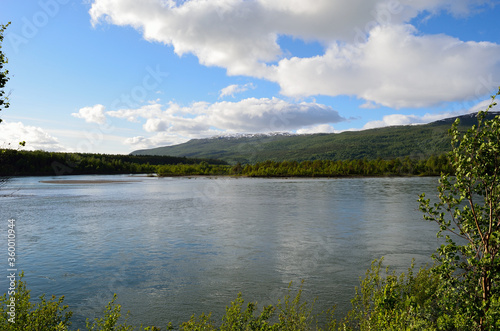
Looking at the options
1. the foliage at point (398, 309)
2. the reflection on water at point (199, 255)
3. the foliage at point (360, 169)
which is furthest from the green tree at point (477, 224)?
the foliage at point (360, 169)

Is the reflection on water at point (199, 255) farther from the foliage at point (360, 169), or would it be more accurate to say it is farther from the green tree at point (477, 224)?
the foliage at point (360, 169)

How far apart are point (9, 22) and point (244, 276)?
15168mm

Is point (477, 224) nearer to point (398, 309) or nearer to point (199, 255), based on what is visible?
point (398, 309)

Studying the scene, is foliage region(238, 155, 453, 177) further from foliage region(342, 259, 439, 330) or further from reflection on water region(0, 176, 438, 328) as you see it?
foliage region(342, 259, 439, 330)

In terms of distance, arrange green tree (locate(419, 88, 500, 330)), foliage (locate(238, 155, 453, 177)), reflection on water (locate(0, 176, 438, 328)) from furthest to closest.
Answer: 1. foliage (locate(238, 155, 453, 177))
2. reflection on water (locate(0, 176, 438, 328))
3. green tree (locate(419, 88, 500, 330))

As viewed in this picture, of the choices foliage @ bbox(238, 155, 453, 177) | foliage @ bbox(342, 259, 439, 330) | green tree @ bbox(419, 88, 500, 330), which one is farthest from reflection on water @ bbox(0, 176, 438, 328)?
foliage @ bbox(238, 155, 453, 177)

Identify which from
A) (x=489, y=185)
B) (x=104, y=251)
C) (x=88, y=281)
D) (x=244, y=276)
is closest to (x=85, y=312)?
(x=88, y=281)

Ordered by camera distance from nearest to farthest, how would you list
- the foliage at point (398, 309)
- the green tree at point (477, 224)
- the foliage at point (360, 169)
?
1. the green tree at point (477, 224)
2. the foliage at point (398, 309)
3. the foliage at point (360, 169)

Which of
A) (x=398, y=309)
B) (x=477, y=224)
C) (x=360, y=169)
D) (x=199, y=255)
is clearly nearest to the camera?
(x=477, y=224)

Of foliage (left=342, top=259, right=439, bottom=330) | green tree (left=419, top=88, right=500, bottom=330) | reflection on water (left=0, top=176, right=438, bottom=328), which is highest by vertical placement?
green tree (left=419, top=88, right=500, bottom=330)

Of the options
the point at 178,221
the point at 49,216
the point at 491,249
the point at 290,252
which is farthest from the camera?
the point at 49,216

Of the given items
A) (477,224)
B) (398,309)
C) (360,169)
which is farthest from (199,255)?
(360,169)

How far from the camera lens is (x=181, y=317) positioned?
546 inches

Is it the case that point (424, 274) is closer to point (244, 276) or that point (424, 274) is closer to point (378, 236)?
point (244, 276)
